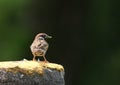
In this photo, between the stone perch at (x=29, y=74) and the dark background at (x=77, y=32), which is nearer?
the stone perch at (x=29, y=74)

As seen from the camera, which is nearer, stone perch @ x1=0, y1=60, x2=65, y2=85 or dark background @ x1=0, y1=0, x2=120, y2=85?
stone perch @ x1=0, y1=60, x2=65, y2=85

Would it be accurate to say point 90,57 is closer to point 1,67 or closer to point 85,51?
point 85,51

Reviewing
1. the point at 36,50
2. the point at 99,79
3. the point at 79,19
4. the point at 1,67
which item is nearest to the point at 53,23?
the point at 79,19

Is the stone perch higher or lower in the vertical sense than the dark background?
higher

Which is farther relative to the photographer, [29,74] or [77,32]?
[77,32]

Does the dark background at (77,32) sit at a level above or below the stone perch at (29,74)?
below
